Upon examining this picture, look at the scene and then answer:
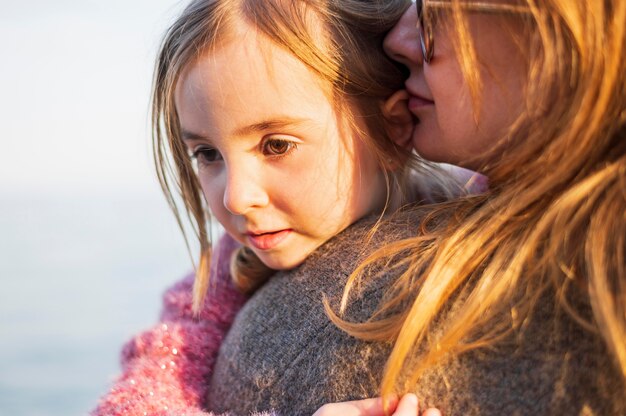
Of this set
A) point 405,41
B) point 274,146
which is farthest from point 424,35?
point 274,146

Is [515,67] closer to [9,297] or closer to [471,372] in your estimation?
[471,372]

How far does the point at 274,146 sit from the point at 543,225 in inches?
25.4

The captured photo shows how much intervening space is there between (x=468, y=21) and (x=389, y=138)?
1.41 feet

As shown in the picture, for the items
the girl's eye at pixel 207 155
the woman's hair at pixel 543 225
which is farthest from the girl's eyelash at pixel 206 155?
the woman's hair at pixel 543 225

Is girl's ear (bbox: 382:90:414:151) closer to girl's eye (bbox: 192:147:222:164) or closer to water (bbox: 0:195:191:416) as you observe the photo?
girl's eye (bbox: 192:147:222:164)

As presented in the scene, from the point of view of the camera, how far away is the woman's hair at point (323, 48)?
5.36ft

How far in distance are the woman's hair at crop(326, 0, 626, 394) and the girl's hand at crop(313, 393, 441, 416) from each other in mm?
32

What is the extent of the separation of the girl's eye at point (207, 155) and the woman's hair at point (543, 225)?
582 millimetres

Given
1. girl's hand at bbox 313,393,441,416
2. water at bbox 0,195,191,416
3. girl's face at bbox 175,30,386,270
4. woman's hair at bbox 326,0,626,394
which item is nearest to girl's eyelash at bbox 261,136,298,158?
girl's face at bbox 175,30,386,270

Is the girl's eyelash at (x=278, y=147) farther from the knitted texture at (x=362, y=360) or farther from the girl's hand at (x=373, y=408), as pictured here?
the girl's hand at (x=373, y=408)

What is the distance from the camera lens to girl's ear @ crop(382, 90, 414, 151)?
5.76ft

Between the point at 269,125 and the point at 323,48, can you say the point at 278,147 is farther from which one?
the point at 323,48

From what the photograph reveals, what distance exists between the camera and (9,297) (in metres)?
5.37

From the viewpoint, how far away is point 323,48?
1.65 meters
